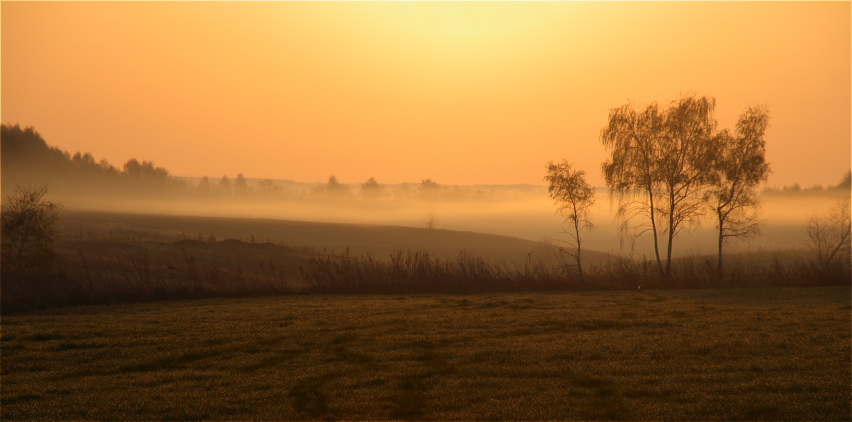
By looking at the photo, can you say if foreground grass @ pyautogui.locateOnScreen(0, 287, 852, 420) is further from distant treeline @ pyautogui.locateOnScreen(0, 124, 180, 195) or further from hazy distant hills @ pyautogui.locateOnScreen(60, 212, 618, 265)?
distant treeline @ pyautogui.locateOnScreen(0, 124, 180, 195)

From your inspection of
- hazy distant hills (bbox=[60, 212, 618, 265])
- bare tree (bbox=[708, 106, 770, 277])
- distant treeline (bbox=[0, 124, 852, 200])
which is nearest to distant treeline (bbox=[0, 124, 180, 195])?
distant treeline (bbox=[0, 124, 852, 200])

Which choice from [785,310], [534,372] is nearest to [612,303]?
[785,310]

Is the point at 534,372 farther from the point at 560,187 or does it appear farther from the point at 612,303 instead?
the point at 560,187

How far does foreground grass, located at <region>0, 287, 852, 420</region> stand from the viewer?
8.96m

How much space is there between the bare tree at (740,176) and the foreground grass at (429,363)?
1705 centimetres

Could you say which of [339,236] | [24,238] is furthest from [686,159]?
[339,236]

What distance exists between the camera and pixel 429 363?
11391 mm

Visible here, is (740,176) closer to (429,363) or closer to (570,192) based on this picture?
(570,192)

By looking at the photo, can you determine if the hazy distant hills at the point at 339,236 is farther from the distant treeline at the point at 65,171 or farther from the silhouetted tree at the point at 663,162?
the silhouetted tree at the point at 663,162

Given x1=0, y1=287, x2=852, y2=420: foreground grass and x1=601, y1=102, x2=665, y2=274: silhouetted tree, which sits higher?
x1=601, y1=102, x2=665, y2=274: silhouetted tree

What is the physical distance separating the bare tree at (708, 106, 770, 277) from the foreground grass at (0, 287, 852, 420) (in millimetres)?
17047

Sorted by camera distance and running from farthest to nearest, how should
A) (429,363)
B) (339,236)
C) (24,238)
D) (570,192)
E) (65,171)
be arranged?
(65,171) → (339,236) → (570,192) → (24,238) → (429,363)

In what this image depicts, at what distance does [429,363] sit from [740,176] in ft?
96.7

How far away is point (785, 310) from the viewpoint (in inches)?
708
